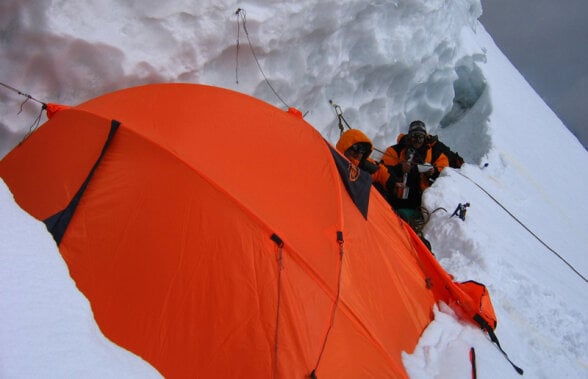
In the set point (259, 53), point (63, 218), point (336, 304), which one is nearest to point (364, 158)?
point (259, 53)

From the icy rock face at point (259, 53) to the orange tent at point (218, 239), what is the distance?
26.4 inches

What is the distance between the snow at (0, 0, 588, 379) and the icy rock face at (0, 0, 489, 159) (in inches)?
0.6

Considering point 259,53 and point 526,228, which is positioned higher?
point 259,53

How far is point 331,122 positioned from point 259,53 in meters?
1.55

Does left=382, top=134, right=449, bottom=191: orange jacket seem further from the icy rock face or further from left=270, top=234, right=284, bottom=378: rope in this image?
left=270, top=234, right=284, bottom=378: rope

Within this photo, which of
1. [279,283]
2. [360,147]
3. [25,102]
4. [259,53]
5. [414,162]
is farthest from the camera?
[414,162]

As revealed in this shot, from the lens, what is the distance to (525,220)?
566 cm

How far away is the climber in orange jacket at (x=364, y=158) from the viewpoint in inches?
163

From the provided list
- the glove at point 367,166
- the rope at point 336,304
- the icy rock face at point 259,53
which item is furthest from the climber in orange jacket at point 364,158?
the rope at point 336,304

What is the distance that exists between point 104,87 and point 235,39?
1454 mm

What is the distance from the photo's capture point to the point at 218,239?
225cm

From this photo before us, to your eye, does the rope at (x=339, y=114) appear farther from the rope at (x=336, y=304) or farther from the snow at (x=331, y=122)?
the rope at (x=336, y=304)

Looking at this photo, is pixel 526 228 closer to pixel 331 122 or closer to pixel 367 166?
pixel 367 166

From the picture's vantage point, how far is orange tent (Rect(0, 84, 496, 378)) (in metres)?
2.08
